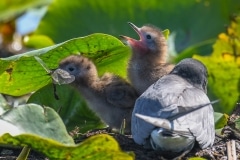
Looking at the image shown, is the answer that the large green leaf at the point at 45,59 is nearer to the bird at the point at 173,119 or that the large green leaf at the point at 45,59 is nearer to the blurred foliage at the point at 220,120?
the bird at the point at 173,119

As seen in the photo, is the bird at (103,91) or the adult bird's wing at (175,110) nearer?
the adult bird's wing at (175,110)

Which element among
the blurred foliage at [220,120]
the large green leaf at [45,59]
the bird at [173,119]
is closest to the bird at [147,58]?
the large green leaf at [45,59]

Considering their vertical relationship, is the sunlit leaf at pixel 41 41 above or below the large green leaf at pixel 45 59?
below

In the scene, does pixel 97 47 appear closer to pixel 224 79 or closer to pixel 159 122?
pixel 159 122

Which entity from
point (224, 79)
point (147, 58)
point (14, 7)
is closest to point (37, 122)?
point (147, 58)

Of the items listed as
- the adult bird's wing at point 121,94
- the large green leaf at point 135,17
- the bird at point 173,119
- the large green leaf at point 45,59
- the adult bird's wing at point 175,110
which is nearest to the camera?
the bird at point 173,119

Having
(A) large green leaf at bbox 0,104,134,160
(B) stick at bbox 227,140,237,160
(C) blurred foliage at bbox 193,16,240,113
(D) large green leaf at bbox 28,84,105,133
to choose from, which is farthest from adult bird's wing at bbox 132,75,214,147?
(C) blurred foliage at bbox 193,16,240,113
